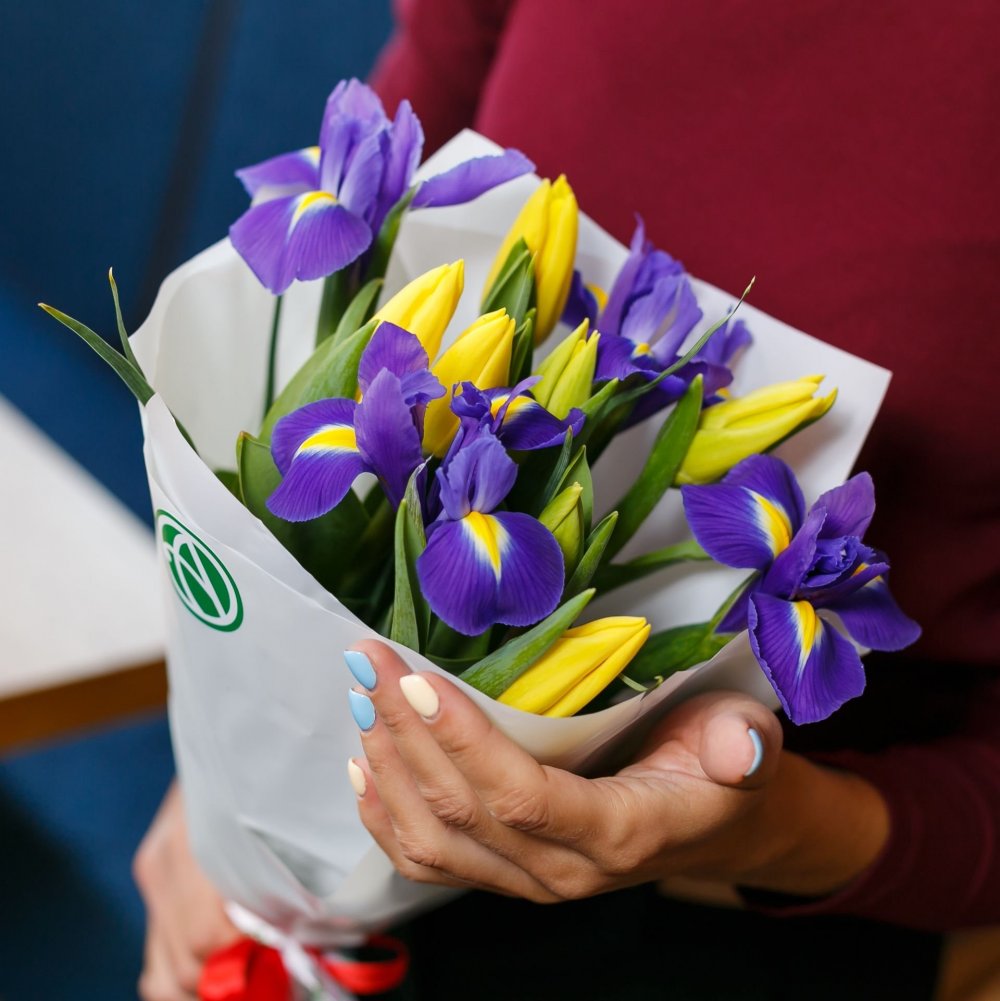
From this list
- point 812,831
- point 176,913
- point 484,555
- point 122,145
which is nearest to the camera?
point 484,555

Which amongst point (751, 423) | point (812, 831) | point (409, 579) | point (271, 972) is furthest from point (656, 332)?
point (271, 972)

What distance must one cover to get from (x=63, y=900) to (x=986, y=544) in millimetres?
849

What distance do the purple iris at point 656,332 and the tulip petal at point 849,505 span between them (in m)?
0.07

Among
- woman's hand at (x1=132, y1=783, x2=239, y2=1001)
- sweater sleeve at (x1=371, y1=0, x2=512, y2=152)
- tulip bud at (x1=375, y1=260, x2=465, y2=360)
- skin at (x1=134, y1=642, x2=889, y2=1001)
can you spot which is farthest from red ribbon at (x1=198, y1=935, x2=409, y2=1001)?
sweater sleeve at (x1=371, y1=0, x2=512, y2=152)

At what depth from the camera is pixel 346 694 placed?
0.46 meters

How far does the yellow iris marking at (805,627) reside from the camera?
16.7 inches

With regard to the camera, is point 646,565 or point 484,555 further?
point 646,565

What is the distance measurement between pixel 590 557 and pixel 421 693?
0.27 ft

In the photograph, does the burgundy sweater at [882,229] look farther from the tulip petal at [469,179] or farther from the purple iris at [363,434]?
the purple iris at [363,434]

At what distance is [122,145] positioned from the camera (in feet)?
5.87

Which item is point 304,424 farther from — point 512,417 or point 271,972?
point 271,972

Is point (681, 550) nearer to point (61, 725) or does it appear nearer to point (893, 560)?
point (893, 560)

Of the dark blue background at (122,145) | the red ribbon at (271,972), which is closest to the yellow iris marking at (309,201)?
the red ribbon at (271,972)

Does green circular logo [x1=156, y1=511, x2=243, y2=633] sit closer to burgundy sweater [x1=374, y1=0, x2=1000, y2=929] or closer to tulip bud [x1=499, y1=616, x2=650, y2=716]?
tulip bud [x1=499, y1=616, x2=650, y2=716]
